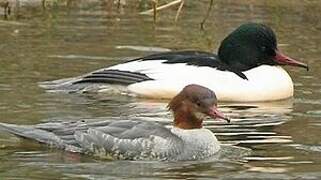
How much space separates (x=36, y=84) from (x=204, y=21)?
18.8 ft

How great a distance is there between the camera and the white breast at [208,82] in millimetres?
13602

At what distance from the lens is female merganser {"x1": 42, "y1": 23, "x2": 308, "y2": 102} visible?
1363 cm

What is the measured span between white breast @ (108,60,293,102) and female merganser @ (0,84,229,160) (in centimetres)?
297

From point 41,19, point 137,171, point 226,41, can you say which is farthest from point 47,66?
point 137,171

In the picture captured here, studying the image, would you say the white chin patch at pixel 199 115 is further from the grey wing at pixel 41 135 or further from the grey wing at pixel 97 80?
the grey wing at pixel 97 80

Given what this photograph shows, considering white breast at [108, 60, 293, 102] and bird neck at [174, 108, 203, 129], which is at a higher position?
bird neck at [174, 108, 203, 129]

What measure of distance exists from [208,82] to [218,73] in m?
0.21

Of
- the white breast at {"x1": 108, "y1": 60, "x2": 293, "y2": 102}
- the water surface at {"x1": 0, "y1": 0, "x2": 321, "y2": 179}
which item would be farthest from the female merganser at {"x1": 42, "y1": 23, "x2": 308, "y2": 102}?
the water surface at {"x1": 0, "y1": 0, "x2": 321, "y2": 179}

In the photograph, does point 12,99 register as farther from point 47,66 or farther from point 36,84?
point 47,66

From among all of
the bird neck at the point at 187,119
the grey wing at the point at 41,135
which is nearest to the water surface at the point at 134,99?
the grey wing at the point at 41,135

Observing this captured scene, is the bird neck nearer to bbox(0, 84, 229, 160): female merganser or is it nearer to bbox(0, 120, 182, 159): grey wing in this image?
bbox(0, 84, 229, 160): female merganser

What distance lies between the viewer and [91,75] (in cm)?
1382

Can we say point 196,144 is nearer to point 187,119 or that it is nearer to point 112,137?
point 187,119

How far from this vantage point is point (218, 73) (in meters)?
13.7
